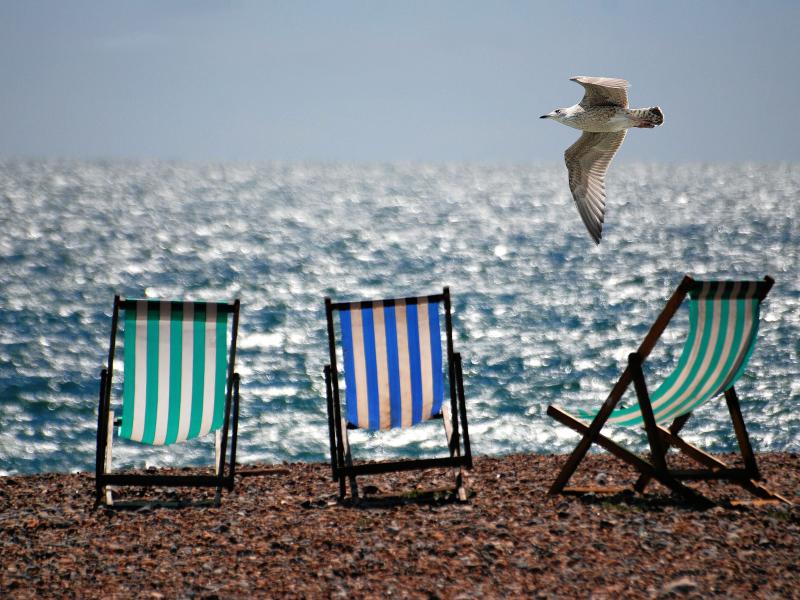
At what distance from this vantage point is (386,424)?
4848mm

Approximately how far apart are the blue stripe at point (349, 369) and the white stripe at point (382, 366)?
0.39 ft

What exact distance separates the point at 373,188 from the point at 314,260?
5831cm

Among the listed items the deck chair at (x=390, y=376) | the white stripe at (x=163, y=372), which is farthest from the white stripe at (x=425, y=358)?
the white stripe at (x=163, y=372)

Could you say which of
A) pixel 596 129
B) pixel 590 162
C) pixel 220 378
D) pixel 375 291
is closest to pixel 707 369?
pixel 220 378

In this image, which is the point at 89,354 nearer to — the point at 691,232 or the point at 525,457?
the point at 525,457

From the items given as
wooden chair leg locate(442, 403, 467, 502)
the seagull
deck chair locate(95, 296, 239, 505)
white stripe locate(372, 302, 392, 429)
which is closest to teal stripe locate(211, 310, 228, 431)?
deck chair locate(95, 296, 239, 505)

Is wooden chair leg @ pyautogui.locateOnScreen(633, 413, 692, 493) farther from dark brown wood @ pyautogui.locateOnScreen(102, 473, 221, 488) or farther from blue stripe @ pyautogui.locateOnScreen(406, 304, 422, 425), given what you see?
dark brown wood @ pyautogui.locateOnScreen(102, 473, 221, 488)

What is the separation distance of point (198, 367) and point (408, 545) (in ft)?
5.29

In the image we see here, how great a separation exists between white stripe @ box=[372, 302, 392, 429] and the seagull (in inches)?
84.4

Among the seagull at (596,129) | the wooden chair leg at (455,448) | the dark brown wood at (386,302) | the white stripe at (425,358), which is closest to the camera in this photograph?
the wooden chair leg at (455,448)

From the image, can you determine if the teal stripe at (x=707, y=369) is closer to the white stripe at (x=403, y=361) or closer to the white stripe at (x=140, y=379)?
the white stripe at (x=403, y=361)

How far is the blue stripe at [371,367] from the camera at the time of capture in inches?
186

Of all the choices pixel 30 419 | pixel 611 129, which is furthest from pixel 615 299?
pixel 611 129

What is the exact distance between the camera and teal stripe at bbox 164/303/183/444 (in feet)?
15.6
